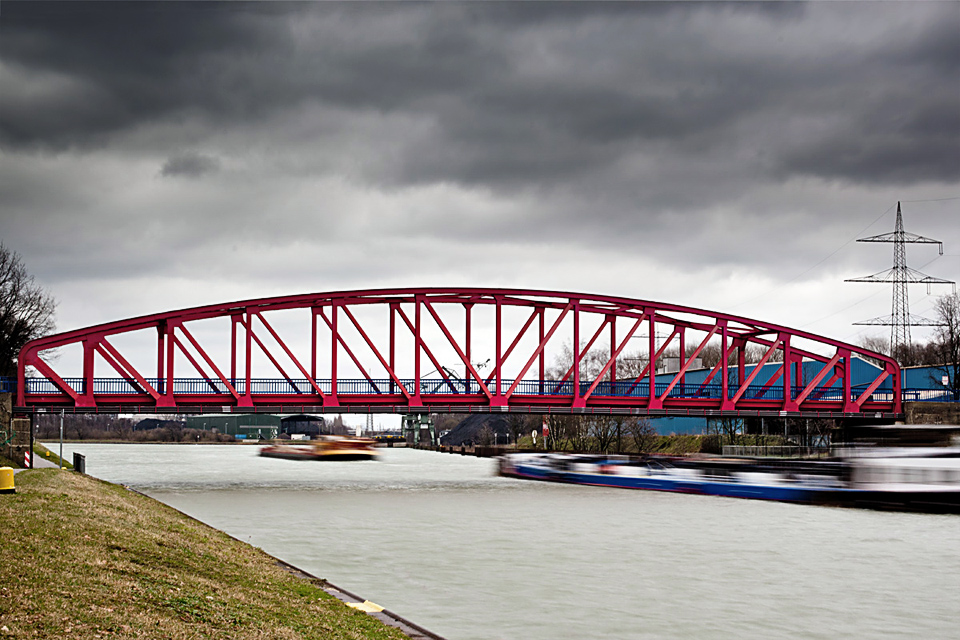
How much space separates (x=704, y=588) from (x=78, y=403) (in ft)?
146

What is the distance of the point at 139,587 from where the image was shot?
14.0 metres

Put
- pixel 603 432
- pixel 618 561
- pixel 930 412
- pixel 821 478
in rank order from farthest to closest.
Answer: pixel 603 432
pixel 930 412
pixel 821 478
pixel 618 561

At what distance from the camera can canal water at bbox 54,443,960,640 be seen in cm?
1791

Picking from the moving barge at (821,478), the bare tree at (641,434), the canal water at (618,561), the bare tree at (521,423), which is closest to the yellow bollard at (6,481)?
the canal water at (618,561)

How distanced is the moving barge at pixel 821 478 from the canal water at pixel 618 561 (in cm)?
149

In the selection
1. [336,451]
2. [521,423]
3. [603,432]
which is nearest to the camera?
[336,451]

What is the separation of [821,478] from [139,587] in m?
41.7

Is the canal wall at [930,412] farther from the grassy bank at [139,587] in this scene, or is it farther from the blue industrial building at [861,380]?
the grassy bank at [139,587]

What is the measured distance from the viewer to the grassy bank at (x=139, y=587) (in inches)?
452

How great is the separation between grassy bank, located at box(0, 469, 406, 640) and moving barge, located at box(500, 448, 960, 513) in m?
31.2

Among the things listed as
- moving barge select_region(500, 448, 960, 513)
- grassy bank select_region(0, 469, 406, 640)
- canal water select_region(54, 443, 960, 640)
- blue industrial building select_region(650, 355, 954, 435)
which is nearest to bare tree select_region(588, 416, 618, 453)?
blue industrial building select_region(650, 355, 954, 435)

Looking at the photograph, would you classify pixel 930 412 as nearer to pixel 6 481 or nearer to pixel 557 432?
pixel 557 432

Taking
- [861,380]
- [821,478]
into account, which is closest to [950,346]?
[861,380]

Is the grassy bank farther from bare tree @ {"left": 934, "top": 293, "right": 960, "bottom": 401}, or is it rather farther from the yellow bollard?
bare tree @ {"left": 934, "top": 293, "right": 960, "bottom": 401}
